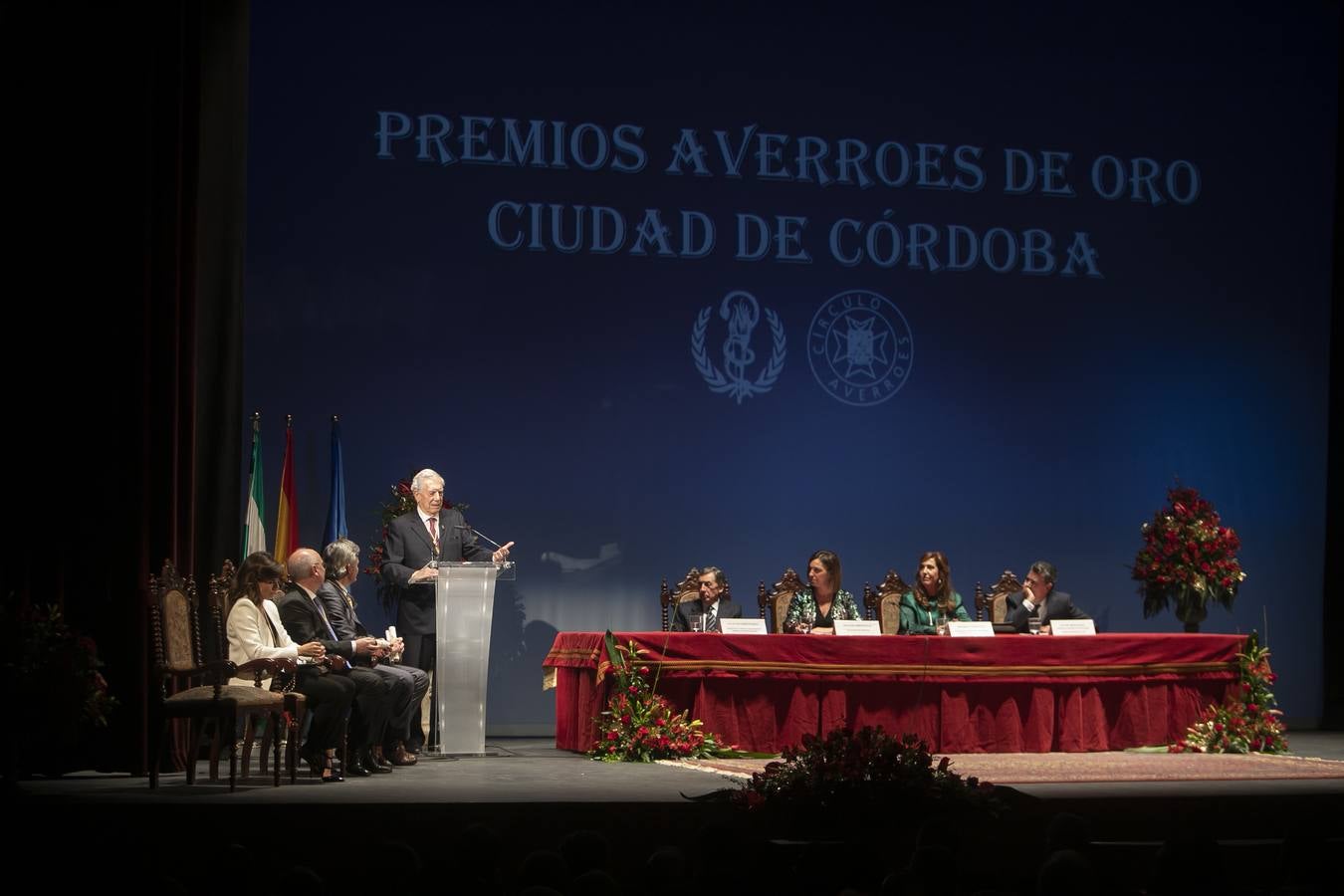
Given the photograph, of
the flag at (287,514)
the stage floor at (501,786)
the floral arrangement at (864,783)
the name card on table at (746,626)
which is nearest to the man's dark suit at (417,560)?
the flag at (287,514)

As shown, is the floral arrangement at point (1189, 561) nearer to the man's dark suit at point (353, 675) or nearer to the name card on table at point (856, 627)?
the name card on table at point (856, 627)

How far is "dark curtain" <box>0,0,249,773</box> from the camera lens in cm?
687

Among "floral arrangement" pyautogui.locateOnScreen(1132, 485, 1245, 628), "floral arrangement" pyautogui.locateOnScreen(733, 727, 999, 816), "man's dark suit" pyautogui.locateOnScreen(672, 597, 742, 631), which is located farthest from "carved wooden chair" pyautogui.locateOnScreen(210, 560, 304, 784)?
"floral arrangement" pyautogui.locateOnScreen(1132, 485, 1245, 628)

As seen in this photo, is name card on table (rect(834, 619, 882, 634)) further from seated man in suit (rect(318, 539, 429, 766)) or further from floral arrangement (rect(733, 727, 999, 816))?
floral arrangement (rect(733, 727, 999, 816))

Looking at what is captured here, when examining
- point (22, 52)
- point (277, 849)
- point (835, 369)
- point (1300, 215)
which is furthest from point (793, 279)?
point (277, 849)

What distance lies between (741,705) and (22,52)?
15.2ft

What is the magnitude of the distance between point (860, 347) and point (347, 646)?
4393 millimetres

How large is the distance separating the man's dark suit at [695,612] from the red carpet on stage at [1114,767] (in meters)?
1.06

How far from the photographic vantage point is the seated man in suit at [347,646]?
6.44 m

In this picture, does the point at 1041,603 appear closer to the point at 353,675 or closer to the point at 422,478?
the point at 422,478

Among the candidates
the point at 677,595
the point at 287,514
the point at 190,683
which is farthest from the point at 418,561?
the point at 190,683

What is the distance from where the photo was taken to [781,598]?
8.37 meters

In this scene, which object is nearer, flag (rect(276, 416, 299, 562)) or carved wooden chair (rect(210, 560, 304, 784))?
carved wooden chair (rect(210, 560, 304, 784))

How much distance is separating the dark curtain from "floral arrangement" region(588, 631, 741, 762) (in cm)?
215
